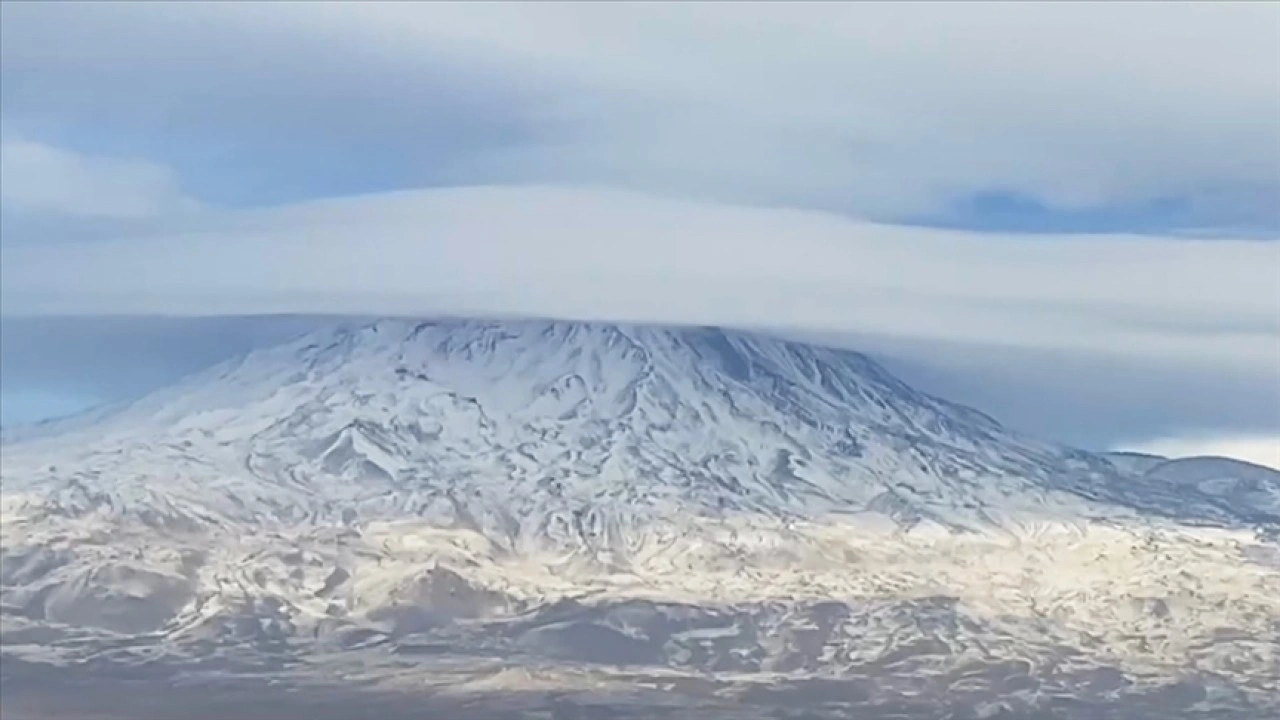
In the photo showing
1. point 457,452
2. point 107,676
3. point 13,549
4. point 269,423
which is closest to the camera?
point 107,676

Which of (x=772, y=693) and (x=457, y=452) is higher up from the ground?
(x=457, y=452)

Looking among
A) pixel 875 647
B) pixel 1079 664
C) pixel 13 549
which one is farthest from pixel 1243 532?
pixel 13 549

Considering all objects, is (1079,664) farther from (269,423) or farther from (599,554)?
(269,423)

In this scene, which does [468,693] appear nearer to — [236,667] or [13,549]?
[236,667]

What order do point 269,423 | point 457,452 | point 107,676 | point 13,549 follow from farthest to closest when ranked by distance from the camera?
point 269,423
point 457,452
point 13,549
point 107,676

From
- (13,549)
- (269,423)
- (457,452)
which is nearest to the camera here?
(13,549)

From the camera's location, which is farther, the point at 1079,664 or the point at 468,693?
the point at 1079,664

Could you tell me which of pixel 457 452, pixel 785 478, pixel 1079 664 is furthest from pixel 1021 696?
pixel 457 452
